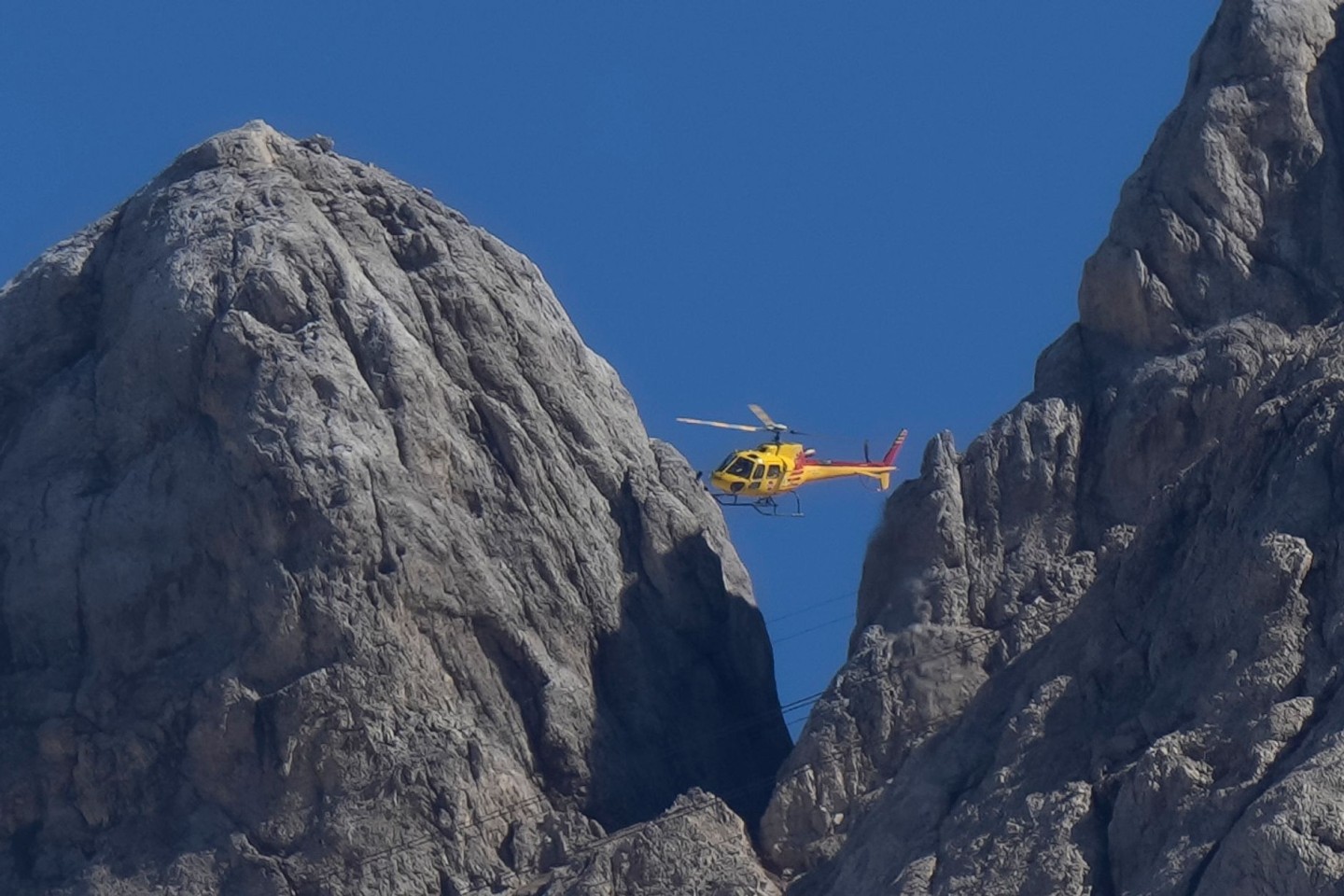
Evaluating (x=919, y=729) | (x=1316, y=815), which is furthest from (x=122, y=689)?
(x=1316, y=815)

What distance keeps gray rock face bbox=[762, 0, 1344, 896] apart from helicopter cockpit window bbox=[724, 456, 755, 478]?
15.5 metres

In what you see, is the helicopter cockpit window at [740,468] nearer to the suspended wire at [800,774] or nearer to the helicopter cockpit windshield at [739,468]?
the helicopter cockpit windshield at [739,468]

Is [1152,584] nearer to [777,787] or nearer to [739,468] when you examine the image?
[777,787]

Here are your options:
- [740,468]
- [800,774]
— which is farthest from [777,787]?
[740,468]

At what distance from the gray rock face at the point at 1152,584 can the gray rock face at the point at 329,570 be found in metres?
4.11

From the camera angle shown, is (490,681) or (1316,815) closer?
(1316,815)

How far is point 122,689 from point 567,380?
10.2 meters

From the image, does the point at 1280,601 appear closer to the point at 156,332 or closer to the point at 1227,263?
the point at 1227,263

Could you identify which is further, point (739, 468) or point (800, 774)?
point (739, 468)

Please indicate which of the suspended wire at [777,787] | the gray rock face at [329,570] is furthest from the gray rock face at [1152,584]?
the gray rock face at [329,570]

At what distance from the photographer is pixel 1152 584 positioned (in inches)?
2152

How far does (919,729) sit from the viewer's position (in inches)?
2291

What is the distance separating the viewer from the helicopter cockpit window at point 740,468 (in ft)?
251

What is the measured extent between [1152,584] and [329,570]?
13991 millimetres
